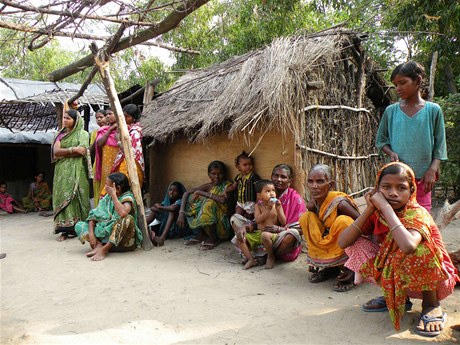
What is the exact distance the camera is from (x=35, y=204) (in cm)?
992

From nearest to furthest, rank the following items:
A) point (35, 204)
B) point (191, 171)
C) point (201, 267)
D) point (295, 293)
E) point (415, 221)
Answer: point (415, 221) < point (295, 293) < point (201, 267) < point (191, 171) < point (35, 204)

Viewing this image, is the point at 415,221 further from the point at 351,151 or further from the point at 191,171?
the point at 191,171

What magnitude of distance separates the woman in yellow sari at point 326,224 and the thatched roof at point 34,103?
6.96 metres

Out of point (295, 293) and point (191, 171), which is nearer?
point (295, 293)

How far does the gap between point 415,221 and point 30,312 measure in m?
2.81

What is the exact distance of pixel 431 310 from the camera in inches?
94.7

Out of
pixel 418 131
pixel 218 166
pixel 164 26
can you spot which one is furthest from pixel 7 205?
pixel 418 131

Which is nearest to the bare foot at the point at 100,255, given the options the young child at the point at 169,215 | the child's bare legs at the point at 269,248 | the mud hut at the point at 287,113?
the young child at the point at 169,215

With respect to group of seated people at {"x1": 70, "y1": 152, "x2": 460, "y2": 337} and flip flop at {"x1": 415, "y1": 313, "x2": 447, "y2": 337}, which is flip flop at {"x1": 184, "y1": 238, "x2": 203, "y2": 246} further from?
flip flop at {"x1": 415, "y1": 313, "x2": 447, "y2": 337}

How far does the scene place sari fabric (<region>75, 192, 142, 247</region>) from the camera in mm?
4836

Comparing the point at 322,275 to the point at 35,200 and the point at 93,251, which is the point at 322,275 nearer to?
the point at 93,251

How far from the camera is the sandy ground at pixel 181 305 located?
2.50m

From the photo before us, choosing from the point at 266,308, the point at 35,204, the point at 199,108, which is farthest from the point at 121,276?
the point at 35,204

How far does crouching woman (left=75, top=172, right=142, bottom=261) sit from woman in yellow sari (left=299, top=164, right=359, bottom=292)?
2.32m
